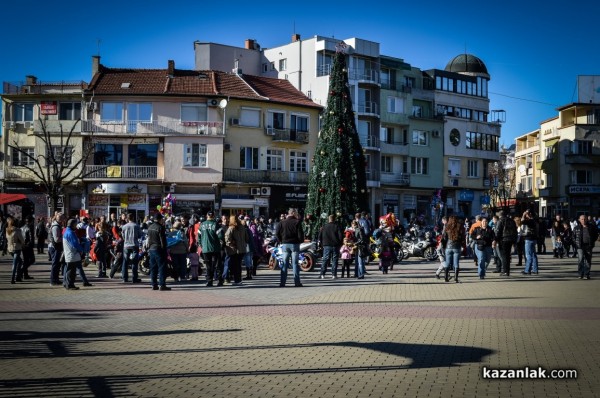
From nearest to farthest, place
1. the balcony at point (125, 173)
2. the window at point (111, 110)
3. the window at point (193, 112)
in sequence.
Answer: the balcony at point (125, 173) → the window at point (111, 110) → the window at point (193, 112)

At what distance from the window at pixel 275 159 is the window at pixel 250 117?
8.20 ft

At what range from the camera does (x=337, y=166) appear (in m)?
27.4

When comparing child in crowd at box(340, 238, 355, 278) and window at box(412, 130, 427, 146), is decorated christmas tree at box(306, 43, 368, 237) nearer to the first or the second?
child in crowd at box(340, 238, 355, 278)

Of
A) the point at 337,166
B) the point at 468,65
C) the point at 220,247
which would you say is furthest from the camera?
the point at 468,65

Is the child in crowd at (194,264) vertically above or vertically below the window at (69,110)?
below

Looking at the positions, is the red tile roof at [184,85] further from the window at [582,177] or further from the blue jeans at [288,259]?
the window at [582,177]

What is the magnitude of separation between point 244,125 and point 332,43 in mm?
12397

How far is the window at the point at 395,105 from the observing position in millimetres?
59969

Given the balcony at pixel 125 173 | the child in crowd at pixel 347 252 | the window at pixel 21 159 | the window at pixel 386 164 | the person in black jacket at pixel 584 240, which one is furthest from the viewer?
the window at pixel 386 164

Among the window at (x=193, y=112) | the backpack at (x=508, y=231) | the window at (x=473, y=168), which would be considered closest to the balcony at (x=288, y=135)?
the window at (x=193, y=112)

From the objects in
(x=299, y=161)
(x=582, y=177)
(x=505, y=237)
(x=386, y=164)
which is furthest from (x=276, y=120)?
(x=582, y=177)

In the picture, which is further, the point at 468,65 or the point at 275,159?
the point at 468,65

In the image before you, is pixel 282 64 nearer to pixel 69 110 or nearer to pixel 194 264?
pixel 69 110

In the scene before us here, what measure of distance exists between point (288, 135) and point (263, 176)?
13.5 ft
